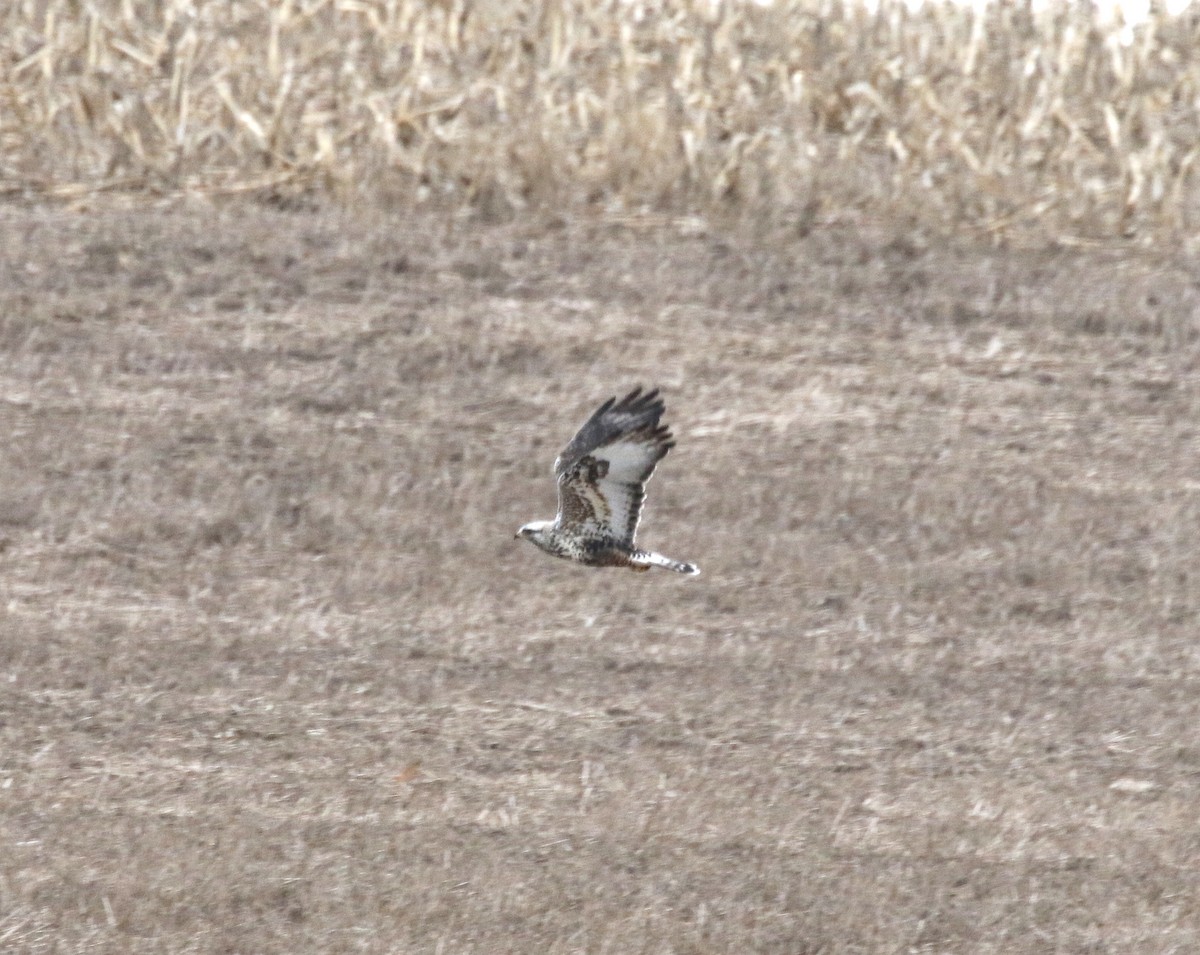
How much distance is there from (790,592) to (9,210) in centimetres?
585

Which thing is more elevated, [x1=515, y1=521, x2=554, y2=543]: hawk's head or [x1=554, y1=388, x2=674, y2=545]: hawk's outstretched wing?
[x1=554, y1=388, x2=674, y2=545]: hawk's outstretched wing

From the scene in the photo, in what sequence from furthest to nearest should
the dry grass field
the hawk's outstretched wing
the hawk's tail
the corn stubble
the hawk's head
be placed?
the corn stubble < the dry grass field < the hawk's head < the hawk's outstretched wing < the hawk's tail

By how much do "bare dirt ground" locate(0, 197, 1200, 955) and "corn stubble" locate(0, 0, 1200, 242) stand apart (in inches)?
16.4

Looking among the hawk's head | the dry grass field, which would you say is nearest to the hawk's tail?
the hawk's head

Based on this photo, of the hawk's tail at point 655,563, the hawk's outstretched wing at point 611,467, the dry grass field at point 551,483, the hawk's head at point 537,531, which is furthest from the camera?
the dry grass field at point 551,483

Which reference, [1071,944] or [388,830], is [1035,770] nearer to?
[1071,944]

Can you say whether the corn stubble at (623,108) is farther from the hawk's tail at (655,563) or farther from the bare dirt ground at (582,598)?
the hawk's tail at (655,563)

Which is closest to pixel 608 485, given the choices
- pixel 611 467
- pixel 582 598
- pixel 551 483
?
pixel 611 467

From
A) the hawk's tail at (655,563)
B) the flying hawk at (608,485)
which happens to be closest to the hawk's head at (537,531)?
the flying hawk at (608,485)

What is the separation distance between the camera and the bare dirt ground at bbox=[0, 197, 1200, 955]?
22.6 ft

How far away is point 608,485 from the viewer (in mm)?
6590

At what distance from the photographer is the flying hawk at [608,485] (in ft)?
20.9

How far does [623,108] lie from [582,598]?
501 cm

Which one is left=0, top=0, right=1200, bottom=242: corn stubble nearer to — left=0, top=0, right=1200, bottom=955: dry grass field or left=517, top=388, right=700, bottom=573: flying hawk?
left=0, top=0, right=1200, bottom=955: dry grass field
